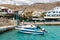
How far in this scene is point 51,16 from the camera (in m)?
106

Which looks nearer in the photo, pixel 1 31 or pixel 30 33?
pixel 1 31

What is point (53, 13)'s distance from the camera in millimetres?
110812

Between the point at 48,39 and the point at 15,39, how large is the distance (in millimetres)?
6107

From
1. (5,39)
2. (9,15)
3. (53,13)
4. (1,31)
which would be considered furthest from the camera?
(53,13)

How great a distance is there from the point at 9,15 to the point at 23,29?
52434 mm

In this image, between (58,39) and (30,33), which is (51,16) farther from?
(58,39)

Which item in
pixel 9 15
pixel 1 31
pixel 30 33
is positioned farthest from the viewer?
pixel 9 15

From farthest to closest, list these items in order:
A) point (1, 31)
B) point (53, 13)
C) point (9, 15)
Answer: point (53, 13)
point (9, 15)
point (1, 31)

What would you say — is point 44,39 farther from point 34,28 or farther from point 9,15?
point 9,15

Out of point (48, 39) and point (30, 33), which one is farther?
point (30, 33)

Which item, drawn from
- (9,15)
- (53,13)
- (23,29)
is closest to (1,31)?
(23,29)

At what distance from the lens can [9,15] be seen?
339ft

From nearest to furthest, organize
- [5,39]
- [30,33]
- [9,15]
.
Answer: [5,39] → [30,33] → [9,15]

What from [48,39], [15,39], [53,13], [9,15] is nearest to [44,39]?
[48,39]
